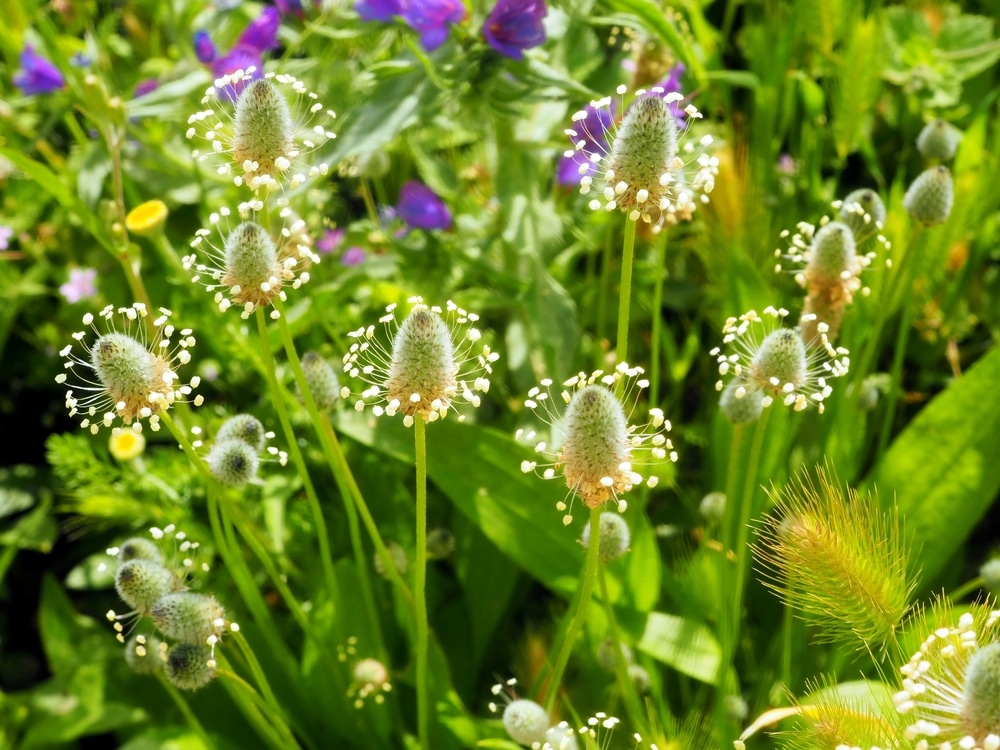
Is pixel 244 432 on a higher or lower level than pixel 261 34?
lower

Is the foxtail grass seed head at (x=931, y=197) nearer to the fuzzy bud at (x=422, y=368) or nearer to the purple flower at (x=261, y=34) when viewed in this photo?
the fuzzy bud at (x=422, y=368)

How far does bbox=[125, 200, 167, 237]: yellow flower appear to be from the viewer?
111 centimetres

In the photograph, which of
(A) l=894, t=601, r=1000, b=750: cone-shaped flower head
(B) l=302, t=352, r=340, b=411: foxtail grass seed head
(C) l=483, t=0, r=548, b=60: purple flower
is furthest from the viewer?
(C) l=483, t=0, r=548, b=60: purple flower

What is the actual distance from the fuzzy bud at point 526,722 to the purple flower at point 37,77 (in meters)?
1.11

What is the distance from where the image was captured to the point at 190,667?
813 mm

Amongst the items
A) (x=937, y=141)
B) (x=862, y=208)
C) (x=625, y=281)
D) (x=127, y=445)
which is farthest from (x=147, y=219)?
(x=937, y=141)

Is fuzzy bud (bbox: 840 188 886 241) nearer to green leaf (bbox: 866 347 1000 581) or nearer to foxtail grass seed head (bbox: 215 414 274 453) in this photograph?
green leaf (bbox: 866 347 1000 581)

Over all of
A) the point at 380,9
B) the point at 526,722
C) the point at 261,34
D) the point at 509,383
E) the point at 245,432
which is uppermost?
the point at 380,9

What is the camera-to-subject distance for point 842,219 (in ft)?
3.34

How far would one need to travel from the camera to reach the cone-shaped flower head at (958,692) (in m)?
0.56

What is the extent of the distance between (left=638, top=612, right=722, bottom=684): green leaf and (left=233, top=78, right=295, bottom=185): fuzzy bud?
56 centimetres

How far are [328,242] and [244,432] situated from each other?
55 cm

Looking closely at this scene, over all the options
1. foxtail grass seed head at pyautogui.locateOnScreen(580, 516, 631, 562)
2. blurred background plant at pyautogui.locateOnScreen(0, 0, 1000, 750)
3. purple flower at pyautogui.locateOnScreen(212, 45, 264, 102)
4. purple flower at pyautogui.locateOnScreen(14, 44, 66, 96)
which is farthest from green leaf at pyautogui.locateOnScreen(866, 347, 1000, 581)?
purple flower at pyautogui.locateOnScreen(14, 44, 66, 96)

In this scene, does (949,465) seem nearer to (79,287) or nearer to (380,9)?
(380,9)
